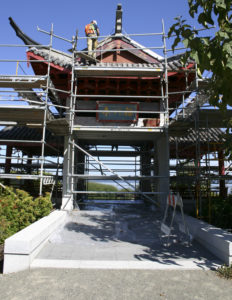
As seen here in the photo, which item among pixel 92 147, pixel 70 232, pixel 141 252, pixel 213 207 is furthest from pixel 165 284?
pixel 92 147

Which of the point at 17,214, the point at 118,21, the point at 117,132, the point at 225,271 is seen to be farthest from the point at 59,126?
the point at 225,271

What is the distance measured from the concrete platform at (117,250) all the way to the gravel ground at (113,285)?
22 cm

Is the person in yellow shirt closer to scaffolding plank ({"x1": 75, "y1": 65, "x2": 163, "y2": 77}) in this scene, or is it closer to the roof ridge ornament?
the roof ridge ornament

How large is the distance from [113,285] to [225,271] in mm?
2072

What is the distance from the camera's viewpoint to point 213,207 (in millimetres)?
7309

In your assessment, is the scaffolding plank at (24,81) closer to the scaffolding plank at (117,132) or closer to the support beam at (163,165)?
the scaffolding plank at (117,132)

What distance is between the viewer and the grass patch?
391 centimetres

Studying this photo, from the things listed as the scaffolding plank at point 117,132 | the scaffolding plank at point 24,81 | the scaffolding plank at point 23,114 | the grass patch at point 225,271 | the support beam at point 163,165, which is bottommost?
the grass patch at point 225,271

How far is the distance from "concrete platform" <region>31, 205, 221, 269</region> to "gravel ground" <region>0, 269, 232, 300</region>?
0.22 m

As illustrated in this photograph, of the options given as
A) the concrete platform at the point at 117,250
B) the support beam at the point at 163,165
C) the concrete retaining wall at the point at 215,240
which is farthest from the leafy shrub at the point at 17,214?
the support beam at the point at 163,165

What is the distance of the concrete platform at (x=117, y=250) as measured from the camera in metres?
4.26

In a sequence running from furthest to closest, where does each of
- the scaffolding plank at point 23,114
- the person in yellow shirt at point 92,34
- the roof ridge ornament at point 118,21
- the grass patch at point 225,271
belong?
the roof ridge ornament at point 118,21
the person in yellow shirt at point 92,34
the scaffolding plank at point 23,114
the grass patch at point 225,271

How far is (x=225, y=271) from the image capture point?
13.2 ft

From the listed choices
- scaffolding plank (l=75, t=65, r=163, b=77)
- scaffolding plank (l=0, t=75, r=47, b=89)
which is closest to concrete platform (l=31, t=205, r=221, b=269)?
scaffolding plank (l=0, t=75, r=47, b=89)
